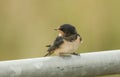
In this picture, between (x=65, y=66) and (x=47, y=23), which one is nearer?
(x=65, y=66)

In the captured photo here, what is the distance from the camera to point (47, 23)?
152 inches

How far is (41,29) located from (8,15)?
0.24 meters

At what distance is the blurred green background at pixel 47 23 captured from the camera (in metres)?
3.81

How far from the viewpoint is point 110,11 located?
4.01 m

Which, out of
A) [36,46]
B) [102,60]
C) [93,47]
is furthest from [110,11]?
[102,60]

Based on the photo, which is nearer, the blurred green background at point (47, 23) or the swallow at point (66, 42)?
the swallow at point (66, 42)

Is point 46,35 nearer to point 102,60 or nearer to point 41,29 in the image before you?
point 41,29

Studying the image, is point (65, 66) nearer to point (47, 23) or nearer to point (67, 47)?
point (67, 47)

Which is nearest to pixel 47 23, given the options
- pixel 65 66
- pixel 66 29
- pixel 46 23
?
pixel 46 23

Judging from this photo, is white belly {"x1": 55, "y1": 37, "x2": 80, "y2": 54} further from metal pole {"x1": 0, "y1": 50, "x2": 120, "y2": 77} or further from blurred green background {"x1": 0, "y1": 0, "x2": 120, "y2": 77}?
blurred green background {"x1": 0, "y1": 0, "x2": 120, "y2": 77}

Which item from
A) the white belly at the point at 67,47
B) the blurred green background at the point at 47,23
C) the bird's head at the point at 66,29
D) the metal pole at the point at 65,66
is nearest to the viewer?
the metal pole at the point at 65,66

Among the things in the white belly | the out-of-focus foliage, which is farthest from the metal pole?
the out-of-focus foliage

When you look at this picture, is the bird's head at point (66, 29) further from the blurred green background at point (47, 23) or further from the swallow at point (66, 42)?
the blurred green background at point (47, 23)

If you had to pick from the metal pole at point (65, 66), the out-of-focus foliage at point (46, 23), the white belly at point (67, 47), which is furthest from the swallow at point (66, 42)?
the out-of-focus foliage at point (46, 23)
